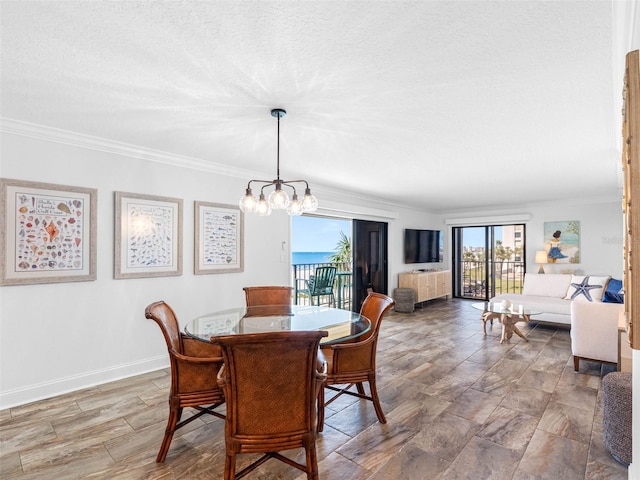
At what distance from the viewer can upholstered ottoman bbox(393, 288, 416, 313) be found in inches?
257

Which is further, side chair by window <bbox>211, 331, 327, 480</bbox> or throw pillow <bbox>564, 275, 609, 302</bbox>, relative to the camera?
throw pillow <bbox>564, 275, 609, 302</bbox>

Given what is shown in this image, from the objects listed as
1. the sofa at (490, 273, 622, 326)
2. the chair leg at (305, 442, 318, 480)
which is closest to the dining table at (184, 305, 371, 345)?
the chair leg at (305, 442, 318, 480)

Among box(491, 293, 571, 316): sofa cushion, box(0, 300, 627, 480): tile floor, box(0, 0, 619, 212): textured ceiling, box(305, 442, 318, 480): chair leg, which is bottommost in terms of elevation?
box(0, 300, 627, 480): tile floor

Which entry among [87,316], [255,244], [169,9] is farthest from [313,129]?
[87,316]

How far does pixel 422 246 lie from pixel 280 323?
584 cm

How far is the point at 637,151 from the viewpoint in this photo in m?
1.15

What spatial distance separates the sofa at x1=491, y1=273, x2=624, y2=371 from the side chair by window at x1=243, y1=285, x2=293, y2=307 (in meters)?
3.07

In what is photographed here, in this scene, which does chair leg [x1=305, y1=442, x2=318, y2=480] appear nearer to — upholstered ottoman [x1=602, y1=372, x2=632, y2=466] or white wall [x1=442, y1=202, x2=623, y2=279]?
upholstered ottoman [x1=602, y1=372, x2=632, y2=466]

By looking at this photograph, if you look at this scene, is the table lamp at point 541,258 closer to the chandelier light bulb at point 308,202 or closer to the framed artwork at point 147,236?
the chandelier light bulb at point 308,202

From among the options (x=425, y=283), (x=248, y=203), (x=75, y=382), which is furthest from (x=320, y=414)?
(x=425, y=283)

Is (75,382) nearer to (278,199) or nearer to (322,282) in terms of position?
(278,199)

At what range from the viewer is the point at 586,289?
17.2 feet

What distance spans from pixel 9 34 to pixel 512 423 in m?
3.82

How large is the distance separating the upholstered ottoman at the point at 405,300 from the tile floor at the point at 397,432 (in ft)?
9.81
